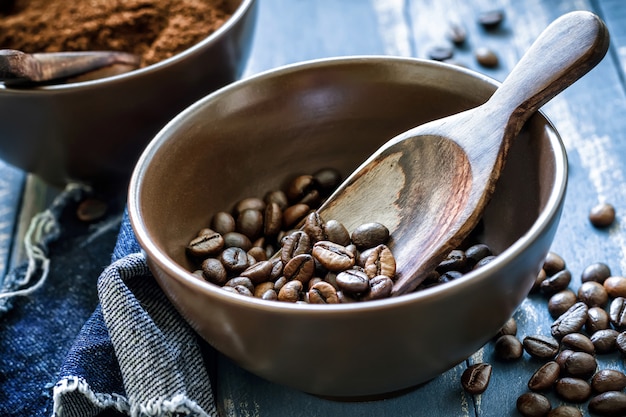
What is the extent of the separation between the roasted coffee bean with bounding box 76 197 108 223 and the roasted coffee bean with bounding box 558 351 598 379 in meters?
1.04

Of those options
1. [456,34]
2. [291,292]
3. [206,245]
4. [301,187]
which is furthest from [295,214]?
[456,34]

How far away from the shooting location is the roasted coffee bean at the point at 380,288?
1218mm

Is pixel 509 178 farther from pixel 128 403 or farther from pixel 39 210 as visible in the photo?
pixel 39 210

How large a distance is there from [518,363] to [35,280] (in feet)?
3.24

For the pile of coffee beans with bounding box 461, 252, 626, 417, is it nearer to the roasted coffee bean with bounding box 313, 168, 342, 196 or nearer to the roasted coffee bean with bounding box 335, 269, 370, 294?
the roasted coffee bean with bounding box 335, 269, 370, 294

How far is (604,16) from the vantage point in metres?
2.09

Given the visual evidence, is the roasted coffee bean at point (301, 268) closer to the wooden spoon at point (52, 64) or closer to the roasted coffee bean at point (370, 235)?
the roasted coffee bean at point (370, 235)

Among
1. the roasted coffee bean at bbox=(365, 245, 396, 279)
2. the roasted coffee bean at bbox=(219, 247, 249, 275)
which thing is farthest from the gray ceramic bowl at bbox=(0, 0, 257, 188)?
the roasted coffee bean at bbox=(365, 245, 396, 279)

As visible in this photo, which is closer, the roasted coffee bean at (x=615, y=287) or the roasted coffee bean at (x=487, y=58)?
the roasted coffee bean at (x=615, y=287)

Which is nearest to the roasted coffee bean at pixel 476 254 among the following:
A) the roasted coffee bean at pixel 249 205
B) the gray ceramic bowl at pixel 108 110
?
the roasted coffee bean at pixel 249 205

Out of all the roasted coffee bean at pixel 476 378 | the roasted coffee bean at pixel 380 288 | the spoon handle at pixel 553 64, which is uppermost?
the spoon handle at pixel 553 64

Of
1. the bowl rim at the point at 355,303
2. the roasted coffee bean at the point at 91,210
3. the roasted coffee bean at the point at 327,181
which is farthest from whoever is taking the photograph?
the roasted coffee bean at the point at 91,210

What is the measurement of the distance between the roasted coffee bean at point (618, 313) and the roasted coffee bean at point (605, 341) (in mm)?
28

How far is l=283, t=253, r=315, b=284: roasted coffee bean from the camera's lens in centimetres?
134
